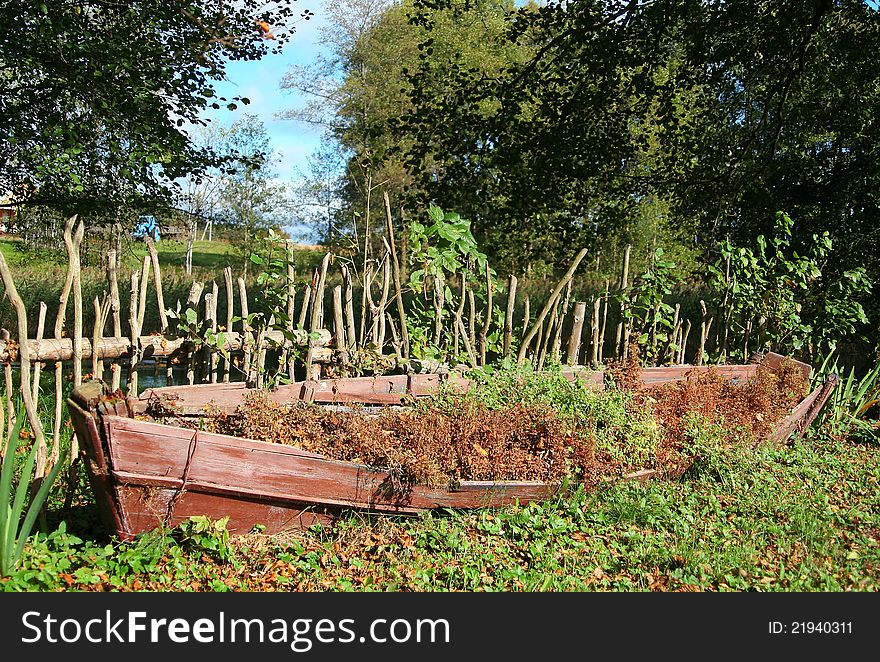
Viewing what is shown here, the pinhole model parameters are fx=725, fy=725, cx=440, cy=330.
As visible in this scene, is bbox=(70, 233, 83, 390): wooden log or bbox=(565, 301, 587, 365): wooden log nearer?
bbox=(70, 233, 83, 390): wooden log

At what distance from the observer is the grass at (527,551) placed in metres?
3.10

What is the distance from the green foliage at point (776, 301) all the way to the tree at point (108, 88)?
5824mm

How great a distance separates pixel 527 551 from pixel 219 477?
Answer: 1520 mm

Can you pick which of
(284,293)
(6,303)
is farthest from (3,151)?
(284,293)

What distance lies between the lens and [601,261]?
2127 cm

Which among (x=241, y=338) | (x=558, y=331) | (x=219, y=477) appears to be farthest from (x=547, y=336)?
(x=219, y=477)

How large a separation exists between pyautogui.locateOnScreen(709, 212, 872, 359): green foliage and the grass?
2.68 metres

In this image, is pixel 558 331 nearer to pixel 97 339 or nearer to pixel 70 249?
pixel 97 339

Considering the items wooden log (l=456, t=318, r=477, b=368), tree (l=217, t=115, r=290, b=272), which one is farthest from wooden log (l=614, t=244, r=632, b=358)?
tree (l=217, t=115, r=290, b=272)

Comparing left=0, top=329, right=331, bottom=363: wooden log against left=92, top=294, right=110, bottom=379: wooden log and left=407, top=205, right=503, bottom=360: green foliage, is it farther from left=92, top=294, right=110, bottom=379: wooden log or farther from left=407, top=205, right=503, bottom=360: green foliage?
left=407, top=205, right=503, bottom=360: green foliage

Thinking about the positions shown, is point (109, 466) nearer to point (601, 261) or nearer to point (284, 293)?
point (284, 293)

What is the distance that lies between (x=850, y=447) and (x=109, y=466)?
5473mm

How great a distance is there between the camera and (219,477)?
3.17m

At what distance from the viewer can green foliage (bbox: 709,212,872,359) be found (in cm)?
664
